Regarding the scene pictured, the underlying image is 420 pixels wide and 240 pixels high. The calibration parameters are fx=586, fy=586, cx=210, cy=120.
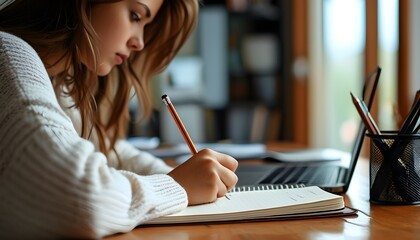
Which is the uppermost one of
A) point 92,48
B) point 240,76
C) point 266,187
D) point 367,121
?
point 92,48

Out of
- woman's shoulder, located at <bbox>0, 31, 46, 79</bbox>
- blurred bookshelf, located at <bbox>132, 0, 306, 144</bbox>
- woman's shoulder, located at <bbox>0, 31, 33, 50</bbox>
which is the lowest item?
blurred bookshelf, located at <bbox>132, 0, 306, 144</bbox>

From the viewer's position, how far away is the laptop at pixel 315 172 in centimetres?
→ 106

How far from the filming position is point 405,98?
232 centimetres

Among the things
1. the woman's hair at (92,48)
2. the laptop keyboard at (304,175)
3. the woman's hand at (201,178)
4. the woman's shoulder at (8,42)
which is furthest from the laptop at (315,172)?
the woman's shoulder at (8,42)

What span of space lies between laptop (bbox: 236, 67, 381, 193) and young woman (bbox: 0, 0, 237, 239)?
0.64 feet

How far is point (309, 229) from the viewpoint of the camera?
2.40 feet

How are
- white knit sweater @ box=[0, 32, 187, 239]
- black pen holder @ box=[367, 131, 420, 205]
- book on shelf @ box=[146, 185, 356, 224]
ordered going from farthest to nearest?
1. black pen holder @ box=[367, 131, 420, 205]
2. book on shelf @ box=[146, 185, 356, 224]
3. white knit sweater @ box=[0, 32, 187, 239]

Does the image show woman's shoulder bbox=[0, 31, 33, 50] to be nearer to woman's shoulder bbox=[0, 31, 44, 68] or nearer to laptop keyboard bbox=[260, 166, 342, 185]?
woman's shoulder bbox=[0, 31, 44, 68]

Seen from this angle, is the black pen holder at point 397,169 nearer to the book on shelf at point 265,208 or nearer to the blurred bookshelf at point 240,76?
the book on shelf at point 265,208

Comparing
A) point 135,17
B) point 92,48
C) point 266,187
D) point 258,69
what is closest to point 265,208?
point 266,187

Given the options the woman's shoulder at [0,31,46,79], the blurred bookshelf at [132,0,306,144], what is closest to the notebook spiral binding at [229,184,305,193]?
the woman's shoulder at [0,31,46,79]

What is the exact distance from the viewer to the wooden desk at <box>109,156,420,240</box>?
0.70 metres

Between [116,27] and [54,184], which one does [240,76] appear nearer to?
[116,27]

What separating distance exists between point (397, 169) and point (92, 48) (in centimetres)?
62
